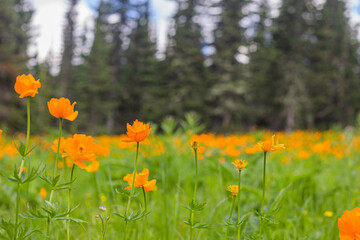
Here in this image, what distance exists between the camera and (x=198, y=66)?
18547 mm

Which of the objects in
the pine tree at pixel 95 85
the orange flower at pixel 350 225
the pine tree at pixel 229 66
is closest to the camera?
the orange flower at pixel 350 225

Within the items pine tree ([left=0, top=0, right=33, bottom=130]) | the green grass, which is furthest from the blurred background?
the green grass

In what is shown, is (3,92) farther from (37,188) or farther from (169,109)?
(37,188)

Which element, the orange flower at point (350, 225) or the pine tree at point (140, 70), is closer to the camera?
the orange flower at point (350, 225)

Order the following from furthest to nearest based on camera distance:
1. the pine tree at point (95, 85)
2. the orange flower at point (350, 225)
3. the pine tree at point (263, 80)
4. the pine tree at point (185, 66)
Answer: the pine tree at point (95, 85) < the pine tree at point (263, 80) < the pine tree at point (185, 66) < the orange flower at point (350, 225)

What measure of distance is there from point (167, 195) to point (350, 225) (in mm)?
1419

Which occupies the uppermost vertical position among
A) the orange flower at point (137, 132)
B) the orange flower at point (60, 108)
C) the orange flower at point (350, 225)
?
the orange flower at point (60, 108)

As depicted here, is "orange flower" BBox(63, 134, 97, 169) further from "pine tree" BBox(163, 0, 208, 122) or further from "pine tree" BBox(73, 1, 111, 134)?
"pine tree" BBox(73, 1, 111, 134)

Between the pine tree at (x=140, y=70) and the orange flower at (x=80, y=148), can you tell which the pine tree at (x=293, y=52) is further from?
the orange flower at (x=80, y=148)

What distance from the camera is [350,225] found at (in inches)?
25.0

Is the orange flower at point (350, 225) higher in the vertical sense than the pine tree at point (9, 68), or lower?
lower

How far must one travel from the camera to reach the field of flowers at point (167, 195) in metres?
0.75

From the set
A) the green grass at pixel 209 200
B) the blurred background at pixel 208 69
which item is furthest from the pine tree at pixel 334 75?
the green grass at pixel 209 200

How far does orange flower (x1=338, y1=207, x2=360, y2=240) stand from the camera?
629 mm
